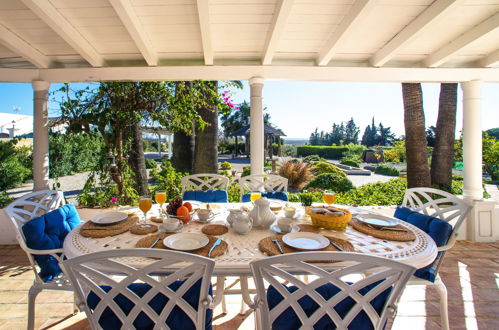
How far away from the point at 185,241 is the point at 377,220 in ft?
4.16

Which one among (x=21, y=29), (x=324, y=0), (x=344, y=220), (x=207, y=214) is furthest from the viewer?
(x=21, y=29)

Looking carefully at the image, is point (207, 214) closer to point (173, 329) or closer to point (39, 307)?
point (173, 329)

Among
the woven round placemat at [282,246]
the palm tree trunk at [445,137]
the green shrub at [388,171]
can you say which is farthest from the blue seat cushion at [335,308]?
the green shrub at [388,171]

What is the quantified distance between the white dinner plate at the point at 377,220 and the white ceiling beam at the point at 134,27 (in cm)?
229

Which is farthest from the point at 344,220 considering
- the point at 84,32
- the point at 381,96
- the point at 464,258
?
the point at 381,96

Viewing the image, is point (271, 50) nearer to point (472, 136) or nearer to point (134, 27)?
point (134, 27)

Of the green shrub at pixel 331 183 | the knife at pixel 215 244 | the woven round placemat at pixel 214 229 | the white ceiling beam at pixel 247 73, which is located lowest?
the green shrub at pixel 331 183

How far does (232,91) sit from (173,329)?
402 cm

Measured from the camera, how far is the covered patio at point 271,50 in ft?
6.70

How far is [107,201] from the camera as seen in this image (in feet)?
12.8

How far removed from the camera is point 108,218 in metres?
1.77

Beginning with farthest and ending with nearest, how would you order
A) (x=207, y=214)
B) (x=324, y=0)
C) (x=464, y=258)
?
(x=464, y=258), (x=324, y=0), (x=207, y=214)

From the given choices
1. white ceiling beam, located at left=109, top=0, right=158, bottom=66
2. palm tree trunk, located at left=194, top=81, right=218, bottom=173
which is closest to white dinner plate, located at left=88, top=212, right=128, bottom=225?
white ceiling beam, located at left=109, top=0, right=158, bottom=66

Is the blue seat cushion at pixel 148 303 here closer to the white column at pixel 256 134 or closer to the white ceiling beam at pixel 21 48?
the white column at pixel 256 134
